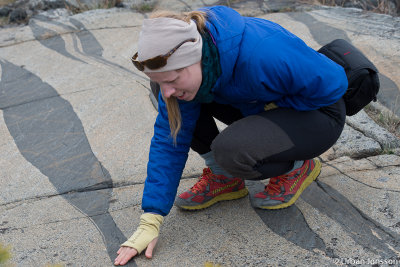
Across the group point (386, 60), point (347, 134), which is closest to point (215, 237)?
point (347, 134)

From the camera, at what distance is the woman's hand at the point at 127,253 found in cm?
209

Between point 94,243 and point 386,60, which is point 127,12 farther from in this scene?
point 94,243

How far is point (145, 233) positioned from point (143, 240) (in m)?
0.03

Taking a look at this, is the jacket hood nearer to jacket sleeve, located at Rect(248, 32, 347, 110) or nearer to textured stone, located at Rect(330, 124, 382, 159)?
jacket sleeve, located at Rect(248, 32, 347, 110)

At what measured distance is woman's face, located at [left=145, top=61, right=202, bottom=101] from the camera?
189 cm

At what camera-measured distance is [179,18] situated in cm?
188

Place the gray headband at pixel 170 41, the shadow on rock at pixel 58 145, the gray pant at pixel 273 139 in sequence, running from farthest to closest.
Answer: the shadow on rock at pixel 58 145, the gray pant at pixel 273 139, the gray headband at pixel 170 41

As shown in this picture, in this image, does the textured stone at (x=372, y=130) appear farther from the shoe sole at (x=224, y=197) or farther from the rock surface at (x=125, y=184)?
the shoe sole at (x=224, y=197)

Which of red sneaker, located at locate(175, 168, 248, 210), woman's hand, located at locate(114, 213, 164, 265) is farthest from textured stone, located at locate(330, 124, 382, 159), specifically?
woman's hand, located at locate(114, 213, 164, 265)

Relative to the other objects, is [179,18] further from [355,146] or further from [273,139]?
[355,146]

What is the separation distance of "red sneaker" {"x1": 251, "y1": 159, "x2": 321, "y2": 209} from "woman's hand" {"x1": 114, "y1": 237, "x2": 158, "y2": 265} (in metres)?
0.59

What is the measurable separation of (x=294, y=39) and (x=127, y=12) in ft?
12.7

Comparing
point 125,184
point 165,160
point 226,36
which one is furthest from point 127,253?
point 226,36

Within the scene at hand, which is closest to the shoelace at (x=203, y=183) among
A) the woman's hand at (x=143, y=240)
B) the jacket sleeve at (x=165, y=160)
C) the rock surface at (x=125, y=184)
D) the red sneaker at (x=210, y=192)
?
the red sneaker at (x=210, y=192)
